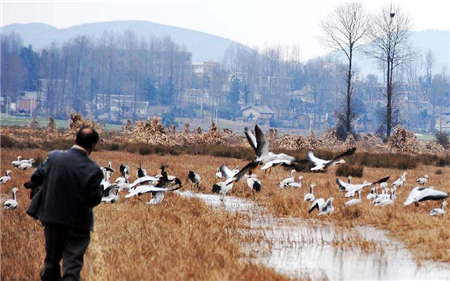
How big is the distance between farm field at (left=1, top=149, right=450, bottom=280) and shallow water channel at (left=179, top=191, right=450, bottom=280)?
23cm

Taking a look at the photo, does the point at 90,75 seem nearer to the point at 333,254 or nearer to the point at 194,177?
the point at 194,177

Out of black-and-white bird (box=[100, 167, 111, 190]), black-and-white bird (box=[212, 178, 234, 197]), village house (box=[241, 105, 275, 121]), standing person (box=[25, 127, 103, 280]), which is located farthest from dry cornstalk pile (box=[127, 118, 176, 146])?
village house (box=[241, 105, 275, 121])

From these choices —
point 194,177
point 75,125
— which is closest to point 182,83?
point 75,125

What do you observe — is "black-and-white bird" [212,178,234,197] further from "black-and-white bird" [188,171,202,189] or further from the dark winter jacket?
the dark winter jacket

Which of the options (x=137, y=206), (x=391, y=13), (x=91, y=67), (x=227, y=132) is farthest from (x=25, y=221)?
(x=91, y=67)

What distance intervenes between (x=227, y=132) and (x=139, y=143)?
10985 mm

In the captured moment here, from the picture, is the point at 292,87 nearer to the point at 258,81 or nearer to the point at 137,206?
the point at 258,81

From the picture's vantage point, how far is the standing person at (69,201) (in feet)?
24.4

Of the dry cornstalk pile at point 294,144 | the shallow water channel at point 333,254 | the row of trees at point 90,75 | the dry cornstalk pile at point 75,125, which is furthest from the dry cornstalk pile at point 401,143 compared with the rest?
the row of trees at point 90,75

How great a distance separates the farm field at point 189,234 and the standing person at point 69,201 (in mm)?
1203

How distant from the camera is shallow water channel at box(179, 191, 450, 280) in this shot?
10.2m

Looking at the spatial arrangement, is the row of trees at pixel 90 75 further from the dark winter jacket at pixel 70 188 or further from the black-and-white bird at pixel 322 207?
the dark winter jacket at pixel 70 188

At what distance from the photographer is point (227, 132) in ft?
167

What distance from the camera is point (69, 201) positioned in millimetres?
7453
